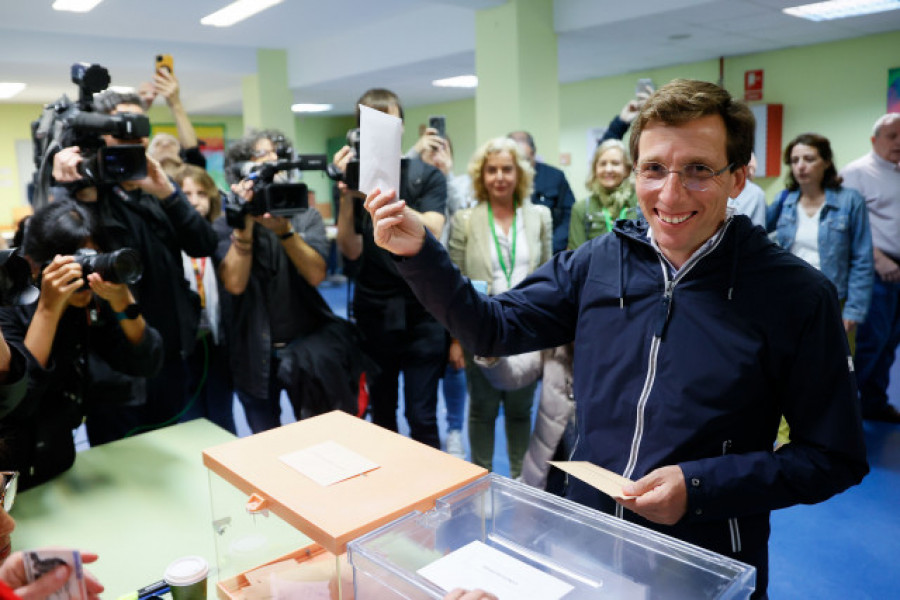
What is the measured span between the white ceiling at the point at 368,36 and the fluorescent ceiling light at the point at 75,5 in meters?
0.10

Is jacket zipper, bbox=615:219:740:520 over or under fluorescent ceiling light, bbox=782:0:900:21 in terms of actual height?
under

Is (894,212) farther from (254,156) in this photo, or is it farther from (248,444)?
(248,444)

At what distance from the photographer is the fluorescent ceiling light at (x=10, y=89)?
910 cm

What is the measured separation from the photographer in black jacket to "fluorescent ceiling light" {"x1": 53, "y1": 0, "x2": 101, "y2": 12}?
4.14 metres

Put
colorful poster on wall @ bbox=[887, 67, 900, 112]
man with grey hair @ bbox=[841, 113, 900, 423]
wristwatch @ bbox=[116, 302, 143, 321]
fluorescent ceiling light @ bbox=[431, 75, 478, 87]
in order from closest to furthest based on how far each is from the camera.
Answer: wristwatch @ bbox=[116, 302, 143, 321] → man with grey hair @ bbox=[841, 113, 900, 423] → colorful poster on wall @ bbox=[887, 67, 900, 112] → fluorescent ceiling light @ bbox=[431, 75, 478, 87]

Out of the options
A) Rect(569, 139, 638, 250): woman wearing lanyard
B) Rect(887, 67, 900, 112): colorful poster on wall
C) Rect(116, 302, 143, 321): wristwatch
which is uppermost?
Rect(887, 67, 900, 112): colorful poster on wall

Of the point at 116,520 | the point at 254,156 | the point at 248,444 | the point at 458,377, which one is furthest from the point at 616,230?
the point at 458,377

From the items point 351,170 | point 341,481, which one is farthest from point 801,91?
point 341,481

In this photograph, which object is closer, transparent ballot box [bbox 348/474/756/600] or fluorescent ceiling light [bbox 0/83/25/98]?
transparent ballot box [bbox 348/474/756/600]

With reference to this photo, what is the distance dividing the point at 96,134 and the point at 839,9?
227 inches

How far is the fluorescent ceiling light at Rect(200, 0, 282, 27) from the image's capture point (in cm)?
584

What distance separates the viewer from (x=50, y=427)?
5.26 feet

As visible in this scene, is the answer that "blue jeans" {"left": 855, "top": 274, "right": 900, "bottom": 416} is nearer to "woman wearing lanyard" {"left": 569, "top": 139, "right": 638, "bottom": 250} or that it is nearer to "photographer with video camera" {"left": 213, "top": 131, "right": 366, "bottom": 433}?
"woman wearing lanyard" {"left": 569, "top": 139, "right": 638, "bottom": 250}

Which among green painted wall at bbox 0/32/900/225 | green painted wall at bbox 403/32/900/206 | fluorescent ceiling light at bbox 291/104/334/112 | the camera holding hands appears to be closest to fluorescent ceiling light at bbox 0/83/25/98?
fluorescent ceiling light at bbox 291/104/334/112
